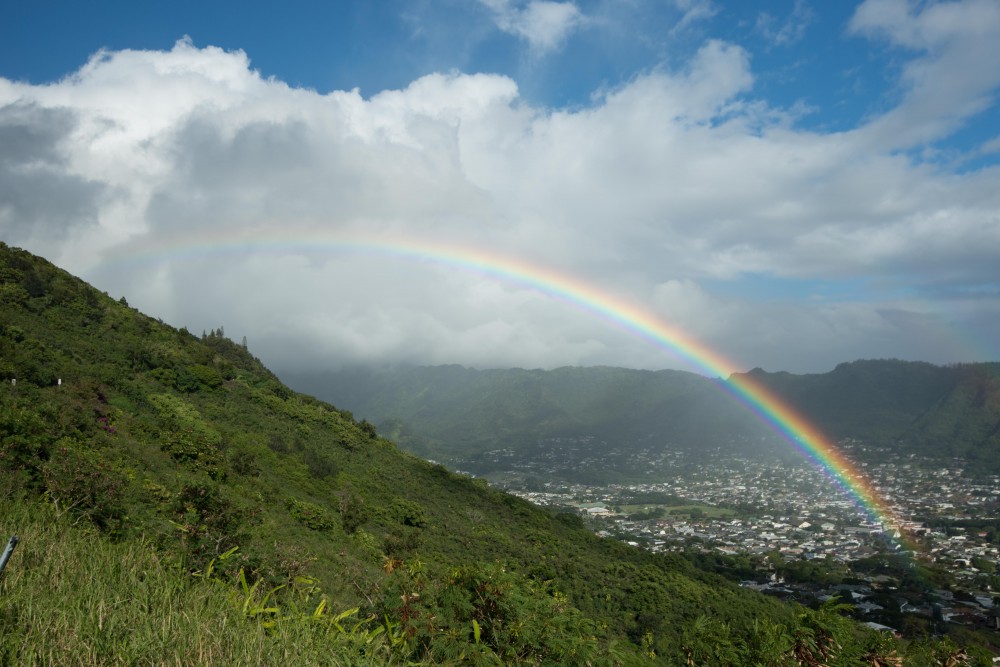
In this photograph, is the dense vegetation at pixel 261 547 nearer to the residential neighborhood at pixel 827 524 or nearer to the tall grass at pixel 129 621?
the tall grass at pixel 129 621

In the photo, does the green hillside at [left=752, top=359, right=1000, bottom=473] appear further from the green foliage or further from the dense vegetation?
the green foliage

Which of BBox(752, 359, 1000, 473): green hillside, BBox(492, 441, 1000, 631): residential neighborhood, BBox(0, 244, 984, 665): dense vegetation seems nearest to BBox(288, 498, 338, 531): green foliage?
BBox(0, 244, 984, 665): dense vegetation

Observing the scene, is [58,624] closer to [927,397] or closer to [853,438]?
[853,438]

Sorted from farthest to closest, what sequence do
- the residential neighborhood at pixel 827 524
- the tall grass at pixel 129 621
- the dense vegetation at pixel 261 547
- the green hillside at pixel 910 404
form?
the green hillside at pixel 910 404
the residential neighborhood at pixel 827 524
the dense vegetation at pixel 261 547
the tall grass at pixel 129 621

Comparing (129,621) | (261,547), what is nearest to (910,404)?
(261,547)

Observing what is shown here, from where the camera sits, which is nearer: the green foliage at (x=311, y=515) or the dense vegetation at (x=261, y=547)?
the dense vegetation at (x=261, y=547)

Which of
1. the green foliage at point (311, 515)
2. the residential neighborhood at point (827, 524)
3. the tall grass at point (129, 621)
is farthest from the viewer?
the residential neighborhood at point (827, 524)

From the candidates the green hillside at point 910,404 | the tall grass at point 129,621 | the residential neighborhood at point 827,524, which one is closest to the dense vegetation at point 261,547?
the tall grass at point 129,621
